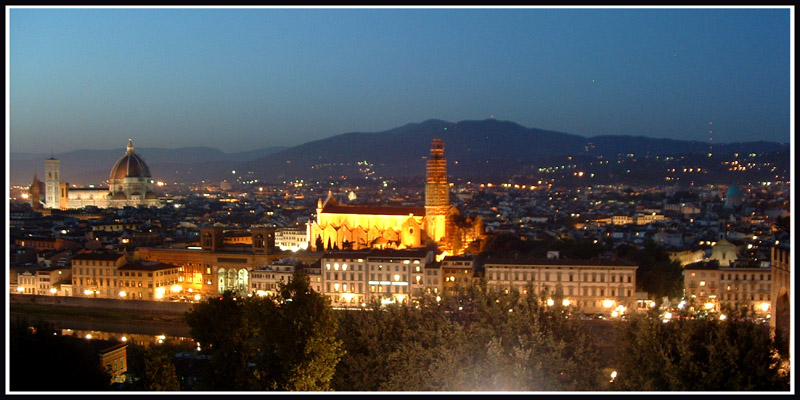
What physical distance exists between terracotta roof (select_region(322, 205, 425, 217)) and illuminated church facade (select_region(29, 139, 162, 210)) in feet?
89.4

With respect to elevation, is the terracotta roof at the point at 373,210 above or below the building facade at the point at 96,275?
above

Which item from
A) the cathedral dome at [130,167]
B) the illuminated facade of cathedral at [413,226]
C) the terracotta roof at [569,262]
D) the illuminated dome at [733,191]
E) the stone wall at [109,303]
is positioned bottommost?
the stone wall at [109,303]

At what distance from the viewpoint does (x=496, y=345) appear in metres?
9.41

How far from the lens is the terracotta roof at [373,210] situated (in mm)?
27359

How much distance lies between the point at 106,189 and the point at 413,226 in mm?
34892

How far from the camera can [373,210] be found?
27.8m

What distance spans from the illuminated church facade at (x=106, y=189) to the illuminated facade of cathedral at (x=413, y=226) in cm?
2831

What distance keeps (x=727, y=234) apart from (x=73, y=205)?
40439 millimetres

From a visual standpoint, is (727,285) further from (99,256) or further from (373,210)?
(99,256)

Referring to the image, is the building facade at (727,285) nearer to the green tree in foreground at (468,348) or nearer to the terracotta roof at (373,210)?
the green tree in foreground at (468,348)

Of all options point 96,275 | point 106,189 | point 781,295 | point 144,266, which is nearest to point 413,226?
point 144,266

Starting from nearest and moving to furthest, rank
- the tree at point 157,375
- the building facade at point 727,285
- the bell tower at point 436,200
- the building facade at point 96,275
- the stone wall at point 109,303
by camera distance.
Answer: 1. the tree at point 157,375
2. the building facade at point 727,285
3. the stone wall at point 109,303
4. the building facade at point 96,275
5. the bell tower at point 436,200

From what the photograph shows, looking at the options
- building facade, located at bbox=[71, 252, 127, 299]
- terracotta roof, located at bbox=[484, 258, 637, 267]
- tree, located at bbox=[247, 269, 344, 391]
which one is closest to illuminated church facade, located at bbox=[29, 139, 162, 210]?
building facade, located at bbox=[71, 252, 127, 299]

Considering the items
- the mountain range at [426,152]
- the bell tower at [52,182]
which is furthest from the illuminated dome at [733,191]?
the bell tower at [52,182]
